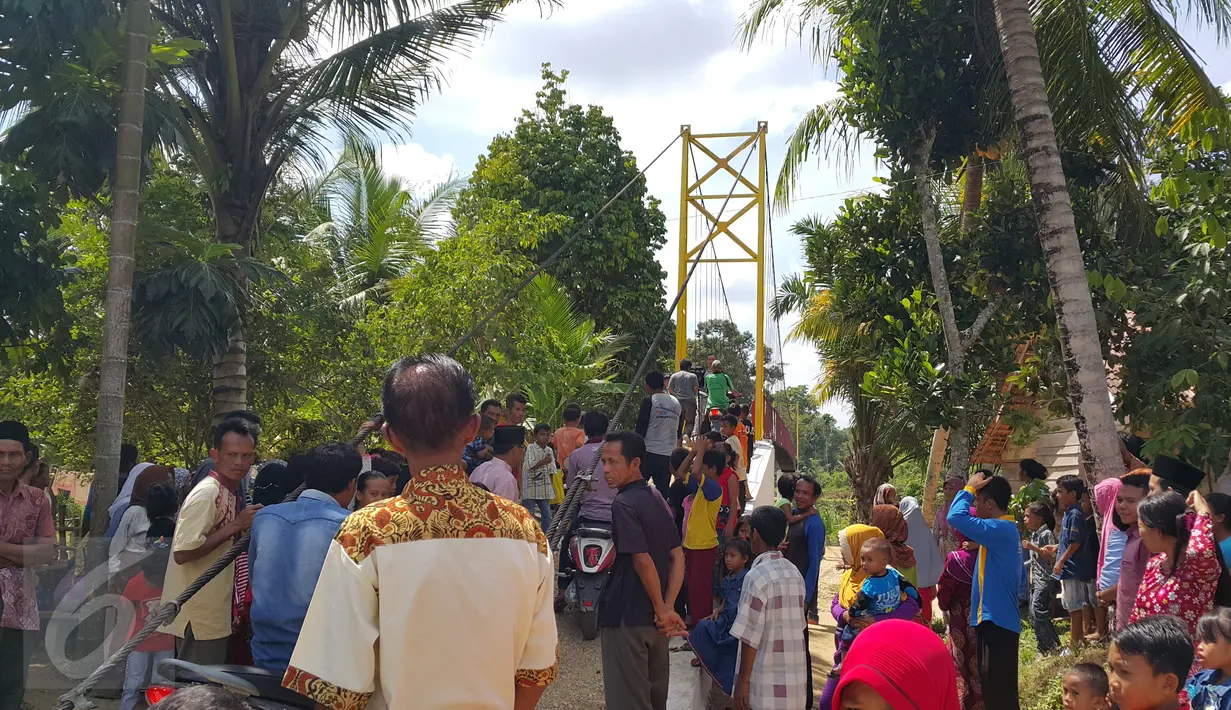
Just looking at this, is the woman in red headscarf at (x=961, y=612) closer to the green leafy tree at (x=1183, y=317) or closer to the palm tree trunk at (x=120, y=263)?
the green leafy tree at (x=1183, y=317)

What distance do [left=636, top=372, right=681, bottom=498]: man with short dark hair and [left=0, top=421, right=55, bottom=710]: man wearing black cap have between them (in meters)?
5.28

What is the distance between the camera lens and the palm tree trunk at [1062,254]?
270 inches

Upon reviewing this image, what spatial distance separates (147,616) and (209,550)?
3.90 feet

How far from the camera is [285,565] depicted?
3.67 m

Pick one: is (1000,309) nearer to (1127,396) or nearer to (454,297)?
(1127,396)

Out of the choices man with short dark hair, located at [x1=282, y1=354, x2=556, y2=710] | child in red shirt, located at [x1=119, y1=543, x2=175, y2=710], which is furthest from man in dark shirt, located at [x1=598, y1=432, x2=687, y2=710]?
man with short dark hair, located at [x1=282, y1=354, x2=556, y2=710]

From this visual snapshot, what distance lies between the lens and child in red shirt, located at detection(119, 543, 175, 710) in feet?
15.8

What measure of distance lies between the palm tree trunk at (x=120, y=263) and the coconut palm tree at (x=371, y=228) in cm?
794

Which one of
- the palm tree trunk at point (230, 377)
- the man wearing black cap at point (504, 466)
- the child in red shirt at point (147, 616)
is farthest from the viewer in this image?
the palm tree trunk at point (230, 377)

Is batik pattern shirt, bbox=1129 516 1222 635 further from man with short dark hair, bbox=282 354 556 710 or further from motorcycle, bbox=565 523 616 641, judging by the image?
motorcycle, bbox=565 523 616 641

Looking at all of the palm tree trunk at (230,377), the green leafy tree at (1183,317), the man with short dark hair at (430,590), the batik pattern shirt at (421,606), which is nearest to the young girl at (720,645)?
the green leafy tree at (1183,317)

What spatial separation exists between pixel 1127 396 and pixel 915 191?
3.16 metres

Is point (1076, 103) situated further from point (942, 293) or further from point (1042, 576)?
point (1042, 576)

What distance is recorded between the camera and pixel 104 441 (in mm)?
6426
